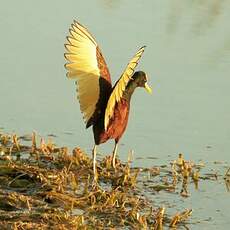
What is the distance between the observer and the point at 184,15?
1491cm

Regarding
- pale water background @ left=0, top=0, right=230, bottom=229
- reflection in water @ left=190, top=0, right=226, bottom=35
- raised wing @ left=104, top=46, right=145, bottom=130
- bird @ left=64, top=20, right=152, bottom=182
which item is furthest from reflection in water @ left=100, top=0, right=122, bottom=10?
raised wing @ left=104, top=46, right=145, bottom=130

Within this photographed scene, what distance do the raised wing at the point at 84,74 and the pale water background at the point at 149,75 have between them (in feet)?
3.20

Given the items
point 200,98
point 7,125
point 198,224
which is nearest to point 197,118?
point 200,98

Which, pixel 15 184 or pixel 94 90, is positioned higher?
pixel 94 90

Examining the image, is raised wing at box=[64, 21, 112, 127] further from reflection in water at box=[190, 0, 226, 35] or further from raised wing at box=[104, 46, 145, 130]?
reflection in water at box=[190, 0, 226, 35]

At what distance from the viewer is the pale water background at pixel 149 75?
9.24 meters

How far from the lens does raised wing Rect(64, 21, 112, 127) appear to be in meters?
7.85

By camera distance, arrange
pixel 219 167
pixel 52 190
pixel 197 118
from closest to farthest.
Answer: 1. pixel 52 190
2. pixel 219 167
3. pixel 197 118

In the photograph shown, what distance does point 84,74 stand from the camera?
789 cm

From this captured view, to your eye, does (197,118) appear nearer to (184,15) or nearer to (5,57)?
(5,57)

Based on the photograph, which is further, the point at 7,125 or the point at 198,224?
the point at 7,125

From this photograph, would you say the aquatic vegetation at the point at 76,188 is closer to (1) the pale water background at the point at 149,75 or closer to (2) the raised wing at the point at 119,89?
(1) the pale water background at the point at 149,75

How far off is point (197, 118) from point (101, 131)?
7.79 ft

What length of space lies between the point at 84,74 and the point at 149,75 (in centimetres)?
336
